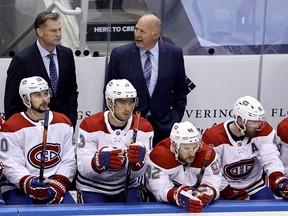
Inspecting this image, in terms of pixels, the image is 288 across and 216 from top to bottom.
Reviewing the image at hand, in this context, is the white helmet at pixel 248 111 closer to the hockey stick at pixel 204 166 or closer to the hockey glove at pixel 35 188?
the hockey stick at pixel 204 166

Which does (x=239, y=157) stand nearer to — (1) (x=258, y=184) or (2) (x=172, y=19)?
(1) (x=258, y=184)

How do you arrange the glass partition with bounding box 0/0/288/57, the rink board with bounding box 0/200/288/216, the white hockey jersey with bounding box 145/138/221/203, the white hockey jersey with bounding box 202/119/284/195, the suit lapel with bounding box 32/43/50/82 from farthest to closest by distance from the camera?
the glass partition with bounding box 0/0/288/57
the suit lapel with bounding box 32/43/50/82
the white hockey jersey with bounding box 202/119/284/195
the white hockey jersey with bounding box 145/138/221/203
the rink board with bounding box 0/200/288/216

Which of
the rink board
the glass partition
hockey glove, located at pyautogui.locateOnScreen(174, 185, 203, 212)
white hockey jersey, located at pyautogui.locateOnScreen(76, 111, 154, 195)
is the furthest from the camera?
the glass partition

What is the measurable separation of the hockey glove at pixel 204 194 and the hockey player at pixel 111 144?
1.21 feet

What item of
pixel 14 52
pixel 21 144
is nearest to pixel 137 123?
pixel 21 144

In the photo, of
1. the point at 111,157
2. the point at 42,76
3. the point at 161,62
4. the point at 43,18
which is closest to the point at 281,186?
the point at 111,157

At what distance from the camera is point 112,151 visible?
5980 mm

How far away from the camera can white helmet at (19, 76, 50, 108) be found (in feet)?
20.7

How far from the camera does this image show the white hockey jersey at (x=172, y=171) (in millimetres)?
6133

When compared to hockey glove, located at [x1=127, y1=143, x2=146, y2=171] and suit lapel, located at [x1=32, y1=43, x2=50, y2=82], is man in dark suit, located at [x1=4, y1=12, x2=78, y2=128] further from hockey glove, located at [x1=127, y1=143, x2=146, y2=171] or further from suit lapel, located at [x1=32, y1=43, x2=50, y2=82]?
hockey glove, located at [x1=127, y1=143, x2=146, y2=171]

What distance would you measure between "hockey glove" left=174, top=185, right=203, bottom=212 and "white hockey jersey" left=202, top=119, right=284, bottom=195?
76cm

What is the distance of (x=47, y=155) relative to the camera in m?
6.30

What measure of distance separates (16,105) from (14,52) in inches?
27.1

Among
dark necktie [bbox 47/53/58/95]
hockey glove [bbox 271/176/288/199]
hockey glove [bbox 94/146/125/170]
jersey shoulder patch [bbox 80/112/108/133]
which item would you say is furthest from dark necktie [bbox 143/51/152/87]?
hockey glove [bbox 271/176/288/199]
